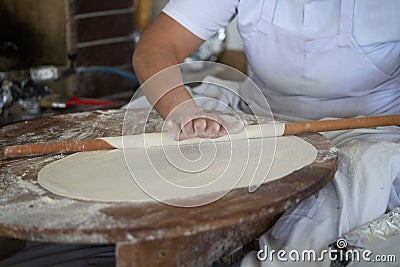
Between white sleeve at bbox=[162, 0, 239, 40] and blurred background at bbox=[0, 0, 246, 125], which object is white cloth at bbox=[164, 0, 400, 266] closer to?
white sleeve at bbox=[162, 0, 239, 40]

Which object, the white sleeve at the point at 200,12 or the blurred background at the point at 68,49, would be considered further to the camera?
the blurred background at the point at 68,49

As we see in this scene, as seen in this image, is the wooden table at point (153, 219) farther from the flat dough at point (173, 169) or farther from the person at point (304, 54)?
the person at point (304, 54)

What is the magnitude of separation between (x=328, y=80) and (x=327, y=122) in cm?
22

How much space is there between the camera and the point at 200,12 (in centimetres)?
155

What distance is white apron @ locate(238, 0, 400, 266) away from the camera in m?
1.20

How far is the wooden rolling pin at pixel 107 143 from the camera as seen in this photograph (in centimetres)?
125

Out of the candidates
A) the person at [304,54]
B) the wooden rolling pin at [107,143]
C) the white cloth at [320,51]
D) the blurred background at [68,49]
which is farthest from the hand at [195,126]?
the blurred background at [68,49]

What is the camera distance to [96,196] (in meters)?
1.04

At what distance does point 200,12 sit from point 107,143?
0.46m

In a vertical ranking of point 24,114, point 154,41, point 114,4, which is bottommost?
point 24,114

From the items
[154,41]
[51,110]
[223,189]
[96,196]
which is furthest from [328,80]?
[51,110]

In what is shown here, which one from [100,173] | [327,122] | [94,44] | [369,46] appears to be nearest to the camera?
[100,173]

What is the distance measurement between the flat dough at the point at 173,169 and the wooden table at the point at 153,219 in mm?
33

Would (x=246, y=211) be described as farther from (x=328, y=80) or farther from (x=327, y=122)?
(x=328, y=80)
